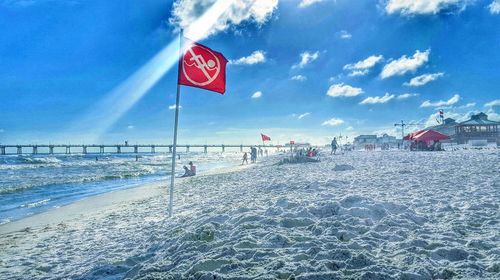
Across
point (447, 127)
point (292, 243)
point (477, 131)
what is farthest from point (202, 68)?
point (447, 127)

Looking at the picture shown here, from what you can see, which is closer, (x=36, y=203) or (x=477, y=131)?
(x=36, y=203)

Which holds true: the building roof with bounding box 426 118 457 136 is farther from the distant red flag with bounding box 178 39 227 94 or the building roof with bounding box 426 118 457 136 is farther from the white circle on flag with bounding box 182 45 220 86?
the white circle on flag with bounding box 182 45 220 86

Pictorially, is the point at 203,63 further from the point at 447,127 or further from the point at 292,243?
the point at 447,127

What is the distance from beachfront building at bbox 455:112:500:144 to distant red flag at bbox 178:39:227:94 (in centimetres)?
5898

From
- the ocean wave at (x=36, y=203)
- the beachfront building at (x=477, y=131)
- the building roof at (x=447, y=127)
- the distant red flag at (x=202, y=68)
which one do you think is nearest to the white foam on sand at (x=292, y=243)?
the distant red flag at (x=202, y=68)

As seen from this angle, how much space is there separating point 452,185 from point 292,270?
7.77 metres

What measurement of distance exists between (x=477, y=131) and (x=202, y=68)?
62.5 meters

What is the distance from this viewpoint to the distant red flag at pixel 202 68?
7535mm

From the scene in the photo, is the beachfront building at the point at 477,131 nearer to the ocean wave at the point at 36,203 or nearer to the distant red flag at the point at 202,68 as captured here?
the distant red flag at the point at 202,68

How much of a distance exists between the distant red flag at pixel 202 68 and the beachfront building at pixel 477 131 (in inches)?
2322

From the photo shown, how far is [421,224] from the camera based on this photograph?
5.15m

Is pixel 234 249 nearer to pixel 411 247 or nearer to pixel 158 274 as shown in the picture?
pixel 158 274

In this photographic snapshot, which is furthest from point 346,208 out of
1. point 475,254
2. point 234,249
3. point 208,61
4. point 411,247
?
point 208,61

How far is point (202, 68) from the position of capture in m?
7.84
